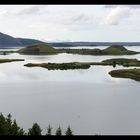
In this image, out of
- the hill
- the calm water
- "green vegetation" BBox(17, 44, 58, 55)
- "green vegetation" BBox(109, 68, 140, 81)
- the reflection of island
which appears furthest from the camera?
the hill

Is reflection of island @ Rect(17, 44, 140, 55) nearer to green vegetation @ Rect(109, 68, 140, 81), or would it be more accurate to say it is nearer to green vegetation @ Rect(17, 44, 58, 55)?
green vegetation @ Rect(17, 44, 58, 55)

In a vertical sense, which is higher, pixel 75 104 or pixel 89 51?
pixel 89 51

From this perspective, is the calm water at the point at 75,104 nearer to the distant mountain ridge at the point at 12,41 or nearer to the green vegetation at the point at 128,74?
the green vegetation at the point at 128,74

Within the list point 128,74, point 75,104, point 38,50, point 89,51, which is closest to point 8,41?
point 38,50

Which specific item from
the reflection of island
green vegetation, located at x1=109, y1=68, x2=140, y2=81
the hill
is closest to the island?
the reflection of island

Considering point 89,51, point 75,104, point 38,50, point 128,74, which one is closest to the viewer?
point 75,104

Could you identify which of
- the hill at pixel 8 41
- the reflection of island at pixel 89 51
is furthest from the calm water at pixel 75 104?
the hill at pixel 8 41

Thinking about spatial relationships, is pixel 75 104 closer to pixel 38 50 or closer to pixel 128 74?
pixel 128 74
